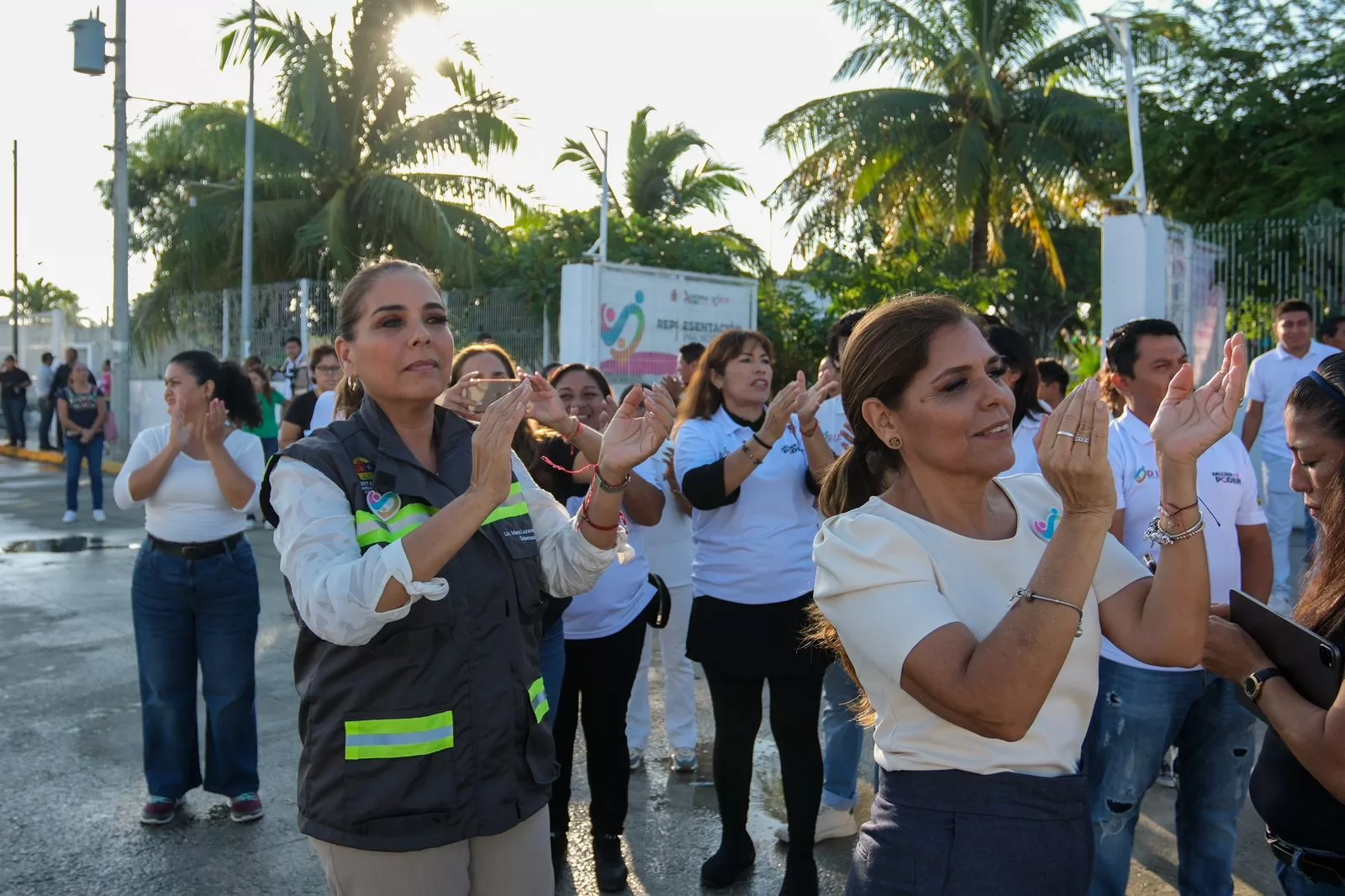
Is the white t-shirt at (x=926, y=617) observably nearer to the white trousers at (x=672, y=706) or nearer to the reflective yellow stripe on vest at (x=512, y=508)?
the reflective yellow stripe on vest at (x=512, y=508)

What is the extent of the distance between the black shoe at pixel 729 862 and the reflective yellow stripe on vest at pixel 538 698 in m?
1.82

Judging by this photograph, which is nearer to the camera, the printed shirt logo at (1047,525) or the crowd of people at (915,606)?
the crowd of people at (915,606)

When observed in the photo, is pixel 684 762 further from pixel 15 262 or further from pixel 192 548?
pixel 15 262

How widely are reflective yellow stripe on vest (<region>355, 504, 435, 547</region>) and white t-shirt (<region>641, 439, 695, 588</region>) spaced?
3.29 meters

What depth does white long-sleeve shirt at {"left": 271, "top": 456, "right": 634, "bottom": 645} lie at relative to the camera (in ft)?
7.57

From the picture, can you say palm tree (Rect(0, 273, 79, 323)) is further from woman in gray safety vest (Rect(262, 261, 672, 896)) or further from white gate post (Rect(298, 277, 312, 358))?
woman in gray safety vest (Rect(262, 261, 672, 896))

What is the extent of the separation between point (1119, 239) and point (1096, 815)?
8421 millimetres

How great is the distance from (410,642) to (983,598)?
3.81 ft

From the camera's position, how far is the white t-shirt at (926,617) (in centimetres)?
204

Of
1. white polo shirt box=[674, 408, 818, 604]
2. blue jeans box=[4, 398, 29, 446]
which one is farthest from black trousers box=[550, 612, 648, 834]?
blue jeans box=[4, 398, 29, 446]

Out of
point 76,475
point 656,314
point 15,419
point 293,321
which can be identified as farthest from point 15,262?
point 656,314

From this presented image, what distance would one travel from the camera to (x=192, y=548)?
4922mm

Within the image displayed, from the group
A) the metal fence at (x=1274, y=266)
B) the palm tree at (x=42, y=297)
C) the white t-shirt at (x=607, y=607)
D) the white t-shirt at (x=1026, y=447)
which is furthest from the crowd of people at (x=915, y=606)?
the palm tree at (x=42, y=297)

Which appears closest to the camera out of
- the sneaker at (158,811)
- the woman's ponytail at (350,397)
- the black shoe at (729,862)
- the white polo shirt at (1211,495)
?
the woman's ponytail at (350,397)
